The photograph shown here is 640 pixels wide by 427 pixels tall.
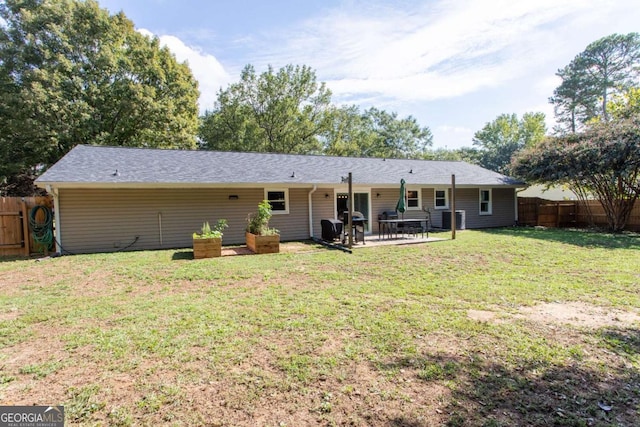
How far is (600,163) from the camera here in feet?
38.7

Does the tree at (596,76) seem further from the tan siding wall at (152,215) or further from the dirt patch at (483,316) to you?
the dirt patch at (483,316)

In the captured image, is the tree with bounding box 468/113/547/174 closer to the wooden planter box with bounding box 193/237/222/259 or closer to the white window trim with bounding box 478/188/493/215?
the white window trim with bounding box 478/188/493/215

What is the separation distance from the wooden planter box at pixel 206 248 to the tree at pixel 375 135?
21.7 metres

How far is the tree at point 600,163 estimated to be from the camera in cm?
1146

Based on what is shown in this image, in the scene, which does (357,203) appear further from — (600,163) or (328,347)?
(328,347)

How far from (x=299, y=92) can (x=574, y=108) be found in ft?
93.0

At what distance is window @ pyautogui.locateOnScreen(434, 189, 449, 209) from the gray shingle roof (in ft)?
1.91

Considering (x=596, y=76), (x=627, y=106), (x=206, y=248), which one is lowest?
(x=206, y=248)

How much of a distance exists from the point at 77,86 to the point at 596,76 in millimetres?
40642

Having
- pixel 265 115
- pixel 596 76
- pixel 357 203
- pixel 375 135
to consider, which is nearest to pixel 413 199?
pixel 357 203

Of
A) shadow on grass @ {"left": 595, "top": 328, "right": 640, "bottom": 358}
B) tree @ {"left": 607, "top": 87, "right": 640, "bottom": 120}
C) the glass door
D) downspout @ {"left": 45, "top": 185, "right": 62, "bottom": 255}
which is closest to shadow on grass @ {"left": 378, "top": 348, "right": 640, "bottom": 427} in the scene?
shadow on grass @ {"left": 595, "top": 328, "right": 640, "bottom": 358}

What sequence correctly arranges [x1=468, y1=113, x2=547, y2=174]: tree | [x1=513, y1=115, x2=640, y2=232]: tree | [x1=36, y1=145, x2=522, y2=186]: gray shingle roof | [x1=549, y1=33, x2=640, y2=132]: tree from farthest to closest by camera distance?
[x1=468, y1=113, x2=547, y2=174]: tree
[x1=549, y1=33, x2=640, y2=132]: tree
[x1=513, y1=115, x2=640, y2=232]: tree
[x1=36, y1=145, x2=522, y2=186]: gray shingle roof

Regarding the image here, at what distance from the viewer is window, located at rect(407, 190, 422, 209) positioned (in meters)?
13.9

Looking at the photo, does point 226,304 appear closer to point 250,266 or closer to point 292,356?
point 292,356
